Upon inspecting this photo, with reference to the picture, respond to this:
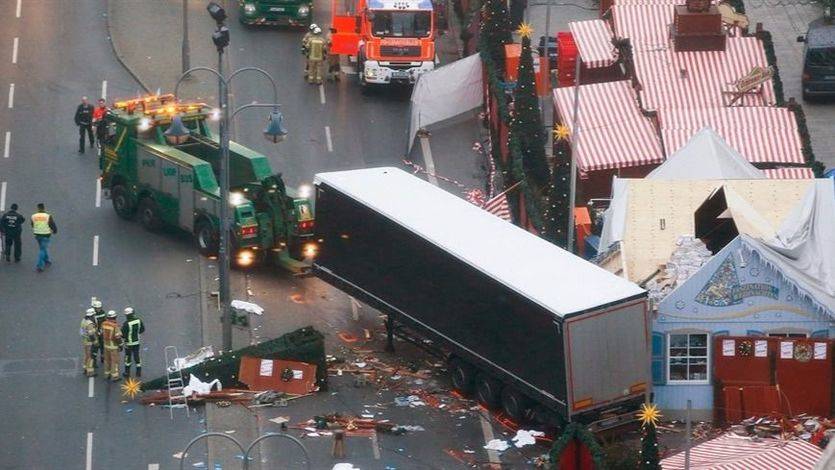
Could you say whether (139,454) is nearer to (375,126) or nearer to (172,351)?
(172,351)

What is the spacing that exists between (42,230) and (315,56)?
559 inches

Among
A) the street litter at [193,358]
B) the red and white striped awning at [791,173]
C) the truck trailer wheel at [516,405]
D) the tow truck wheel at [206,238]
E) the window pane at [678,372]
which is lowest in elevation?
the truck trailer wheel at [516,405]

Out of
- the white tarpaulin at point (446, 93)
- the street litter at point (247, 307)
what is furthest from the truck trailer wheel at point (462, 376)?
the white tarpaulin at point (446, 93)

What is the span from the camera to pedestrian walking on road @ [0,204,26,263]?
49.0 m

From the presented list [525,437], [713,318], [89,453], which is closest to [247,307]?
[89,453]

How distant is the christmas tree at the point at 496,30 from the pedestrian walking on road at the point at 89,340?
17.6m

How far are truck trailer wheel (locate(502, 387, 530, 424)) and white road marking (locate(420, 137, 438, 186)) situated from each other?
14.0m

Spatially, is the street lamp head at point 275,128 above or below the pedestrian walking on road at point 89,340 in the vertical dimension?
above

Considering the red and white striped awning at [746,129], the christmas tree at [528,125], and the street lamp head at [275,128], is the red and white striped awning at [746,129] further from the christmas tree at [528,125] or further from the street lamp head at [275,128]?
the street lamp head at [275,128]

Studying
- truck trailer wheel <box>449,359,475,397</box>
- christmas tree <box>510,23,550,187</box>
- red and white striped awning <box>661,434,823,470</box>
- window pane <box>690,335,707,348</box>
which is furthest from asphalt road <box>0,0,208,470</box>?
red and white striped awning <box>661,434,823,470</box>

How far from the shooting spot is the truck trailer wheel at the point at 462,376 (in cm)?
4259

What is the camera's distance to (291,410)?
42.4 metres

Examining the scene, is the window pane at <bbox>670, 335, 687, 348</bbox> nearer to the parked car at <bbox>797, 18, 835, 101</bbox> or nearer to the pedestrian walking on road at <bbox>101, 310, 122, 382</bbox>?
the pedestrian walking on road at <bbox>101, 310, 122, 382</bbox>

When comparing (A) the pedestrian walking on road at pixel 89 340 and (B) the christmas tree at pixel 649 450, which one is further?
(A) the pedestrian walking on road at pixel 89 340
